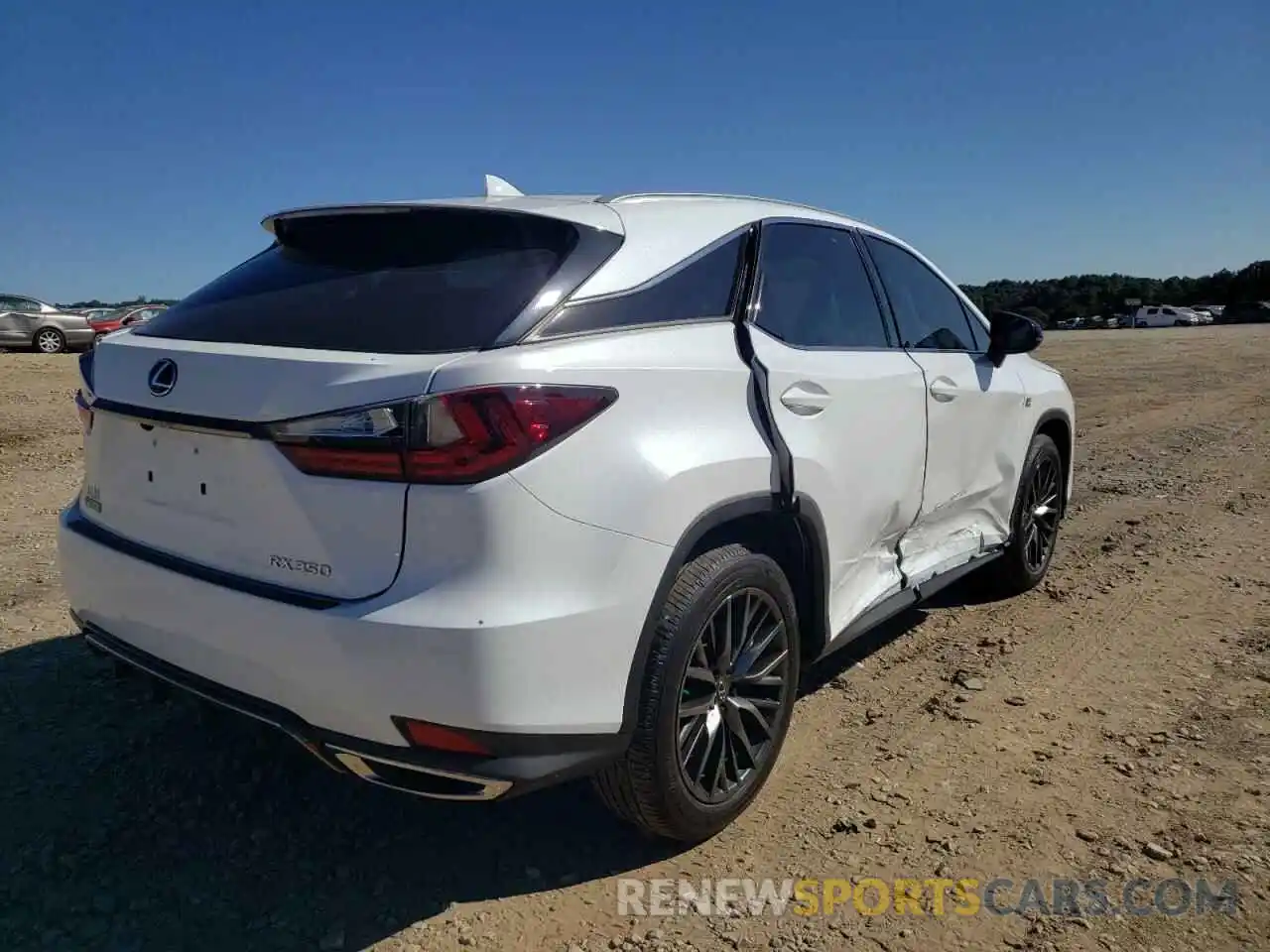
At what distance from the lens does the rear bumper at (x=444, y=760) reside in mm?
2152

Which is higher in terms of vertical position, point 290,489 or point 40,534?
point 290,489

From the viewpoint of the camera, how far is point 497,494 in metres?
2.09

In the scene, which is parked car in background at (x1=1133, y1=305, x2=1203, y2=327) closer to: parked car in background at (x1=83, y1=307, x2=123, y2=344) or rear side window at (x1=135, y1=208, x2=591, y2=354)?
parked car in background at (x1=83, y1=307, x2=123, y2=344)

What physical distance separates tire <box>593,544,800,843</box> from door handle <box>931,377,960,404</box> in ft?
4.35

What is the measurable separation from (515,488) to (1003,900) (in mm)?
1701

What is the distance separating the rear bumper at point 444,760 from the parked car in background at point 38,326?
78.4 ft

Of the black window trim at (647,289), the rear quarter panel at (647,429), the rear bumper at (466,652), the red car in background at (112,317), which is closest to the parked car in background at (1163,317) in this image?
the red car in background at (112,317)

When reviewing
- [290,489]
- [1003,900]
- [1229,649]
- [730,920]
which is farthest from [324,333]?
[1229,649]

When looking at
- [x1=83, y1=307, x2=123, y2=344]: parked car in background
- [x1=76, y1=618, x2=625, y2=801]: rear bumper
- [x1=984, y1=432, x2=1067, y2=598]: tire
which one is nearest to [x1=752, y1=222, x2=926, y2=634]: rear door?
[x1=76, y1=618, x2=625, y2=801]: rear bumper

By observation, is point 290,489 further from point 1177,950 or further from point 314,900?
point 1177,950

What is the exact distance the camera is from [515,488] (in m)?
2.11

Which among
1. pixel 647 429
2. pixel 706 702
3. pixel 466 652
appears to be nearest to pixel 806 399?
pixel 647 429

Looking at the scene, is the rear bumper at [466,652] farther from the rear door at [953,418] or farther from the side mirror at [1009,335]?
the side mirror at [1009,335]

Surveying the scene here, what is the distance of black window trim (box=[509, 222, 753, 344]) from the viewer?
2.30 metres
